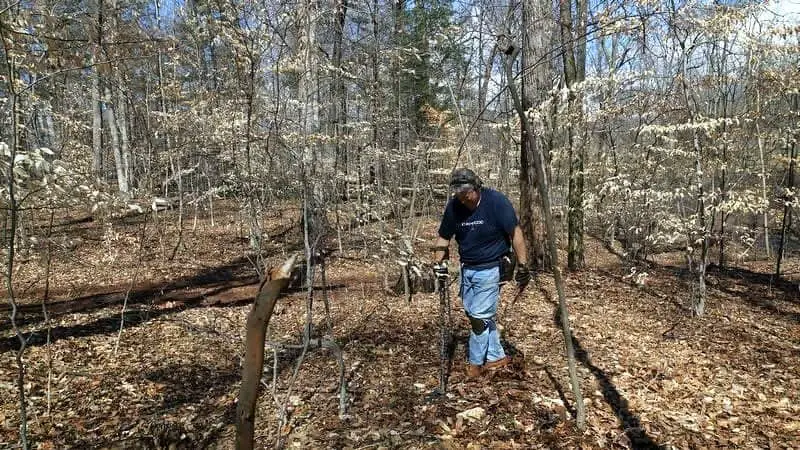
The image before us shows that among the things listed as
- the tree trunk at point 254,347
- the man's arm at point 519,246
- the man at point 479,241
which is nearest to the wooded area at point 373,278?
the tree trunk at point 254,347

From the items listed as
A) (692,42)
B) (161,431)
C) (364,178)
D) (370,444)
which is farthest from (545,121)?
(161,431)

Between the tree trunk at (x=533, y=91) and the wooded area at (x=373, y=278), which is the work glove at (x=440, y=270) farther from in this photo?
the tree trunk at (x=533, y=91)

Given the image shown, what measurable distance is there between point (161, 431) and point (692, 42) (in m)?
7.36

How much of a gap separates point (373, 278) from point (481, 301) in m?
6.27

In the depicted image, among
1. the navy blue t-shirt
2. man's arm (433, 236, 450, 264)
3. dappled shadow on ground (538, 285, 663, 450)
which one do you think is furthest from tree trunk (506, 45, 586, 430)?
man's arm (433, 236, 450, 264)

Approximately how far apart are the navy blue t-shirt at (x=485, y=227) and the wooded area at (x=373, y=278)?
1.89 ft

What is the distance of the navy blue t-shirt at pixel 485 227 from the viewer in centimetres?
386

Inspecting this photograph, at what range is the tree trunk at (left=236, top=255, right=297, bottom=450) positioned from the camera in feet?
4.34

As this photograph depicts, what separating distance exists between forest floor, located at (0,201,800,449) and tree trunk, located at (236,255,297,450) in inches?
45.5

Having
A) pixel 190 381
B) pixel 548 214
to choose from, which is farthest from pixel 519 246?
pixel 190 381

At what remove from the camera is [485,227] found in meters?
3.89

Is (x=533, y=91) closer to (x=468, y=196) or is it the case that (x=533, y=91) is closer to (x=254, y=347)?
(x=468, y=196)

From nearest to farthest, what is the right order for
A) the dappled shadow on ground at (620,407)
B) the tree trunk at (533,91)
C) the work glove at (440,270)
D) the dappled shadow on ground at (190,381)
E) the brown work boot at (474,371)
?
1. the dappled shadow on ground at (620,407)
2. the work glove at (440,270)
3. the brown work boot at (474,371)
4. the dappled shadow on ground at (190,381)
5. the tree trunk at (533,91)

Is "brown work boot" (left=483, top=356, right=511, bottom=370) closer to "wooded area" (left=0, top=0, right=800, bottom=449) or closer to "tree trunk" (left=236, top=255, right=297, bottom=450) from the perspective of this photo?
"wooded area" (left=0, top=0, right=800, bottom=449)
